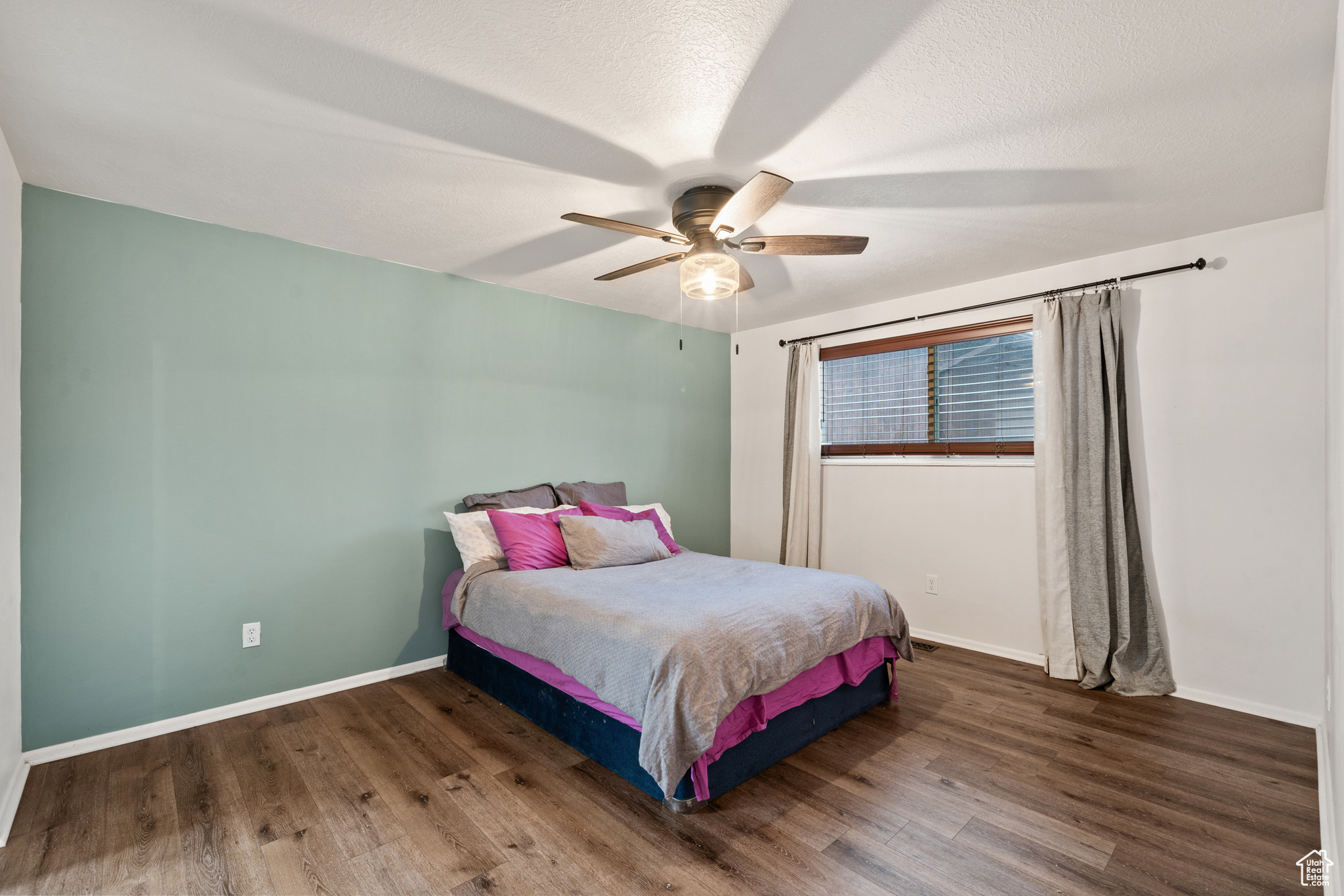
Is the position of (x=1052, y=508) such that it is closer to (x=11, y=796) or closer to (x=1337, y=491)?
(x=1337, y=491)

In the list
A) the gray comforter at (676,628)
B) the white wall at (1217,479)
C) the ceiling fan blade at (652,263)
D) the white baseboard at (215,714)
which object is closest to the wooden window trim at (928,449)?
the white wall at (1217,479)

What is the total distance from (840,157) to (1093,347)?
2.00 meters

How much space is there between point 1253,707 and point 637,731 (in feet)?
9.65

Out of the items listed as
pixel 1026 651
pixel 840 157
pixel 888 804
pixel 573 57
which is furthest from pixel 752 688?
pixel 1026 651

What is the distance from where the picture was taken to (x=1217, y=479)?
2986 mm

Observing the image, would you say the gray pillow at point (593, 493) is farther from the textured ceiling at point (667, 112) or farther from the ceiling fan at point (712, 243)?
the ceiling fan at point (712, 243)

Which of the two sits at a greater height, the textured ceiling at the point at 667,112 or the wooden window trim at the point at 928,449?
the textured ceiling at the point at 667,112

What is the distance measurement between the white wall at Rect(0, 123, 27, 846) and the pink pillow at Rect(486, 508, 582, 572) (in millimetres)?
1804

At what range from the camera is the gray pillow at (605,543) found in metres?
3.28

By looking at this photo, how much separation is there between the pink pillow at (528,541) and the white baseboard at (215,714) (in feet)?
2.92

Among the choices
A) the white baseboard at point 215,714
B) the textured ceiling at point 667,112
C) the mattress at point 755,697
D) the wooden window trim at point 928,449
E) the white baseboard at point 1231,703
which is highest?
the textured ceiling at point 667,112

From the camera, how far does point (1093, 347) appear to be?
3.27 metres

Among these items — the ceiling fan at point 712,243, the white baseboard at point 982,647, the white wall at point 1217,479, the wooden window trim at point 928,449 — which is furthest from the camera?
the wooden window trim at point 928,449

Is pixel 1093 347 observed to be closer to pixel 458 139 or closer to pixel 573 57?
pixel 573 57
